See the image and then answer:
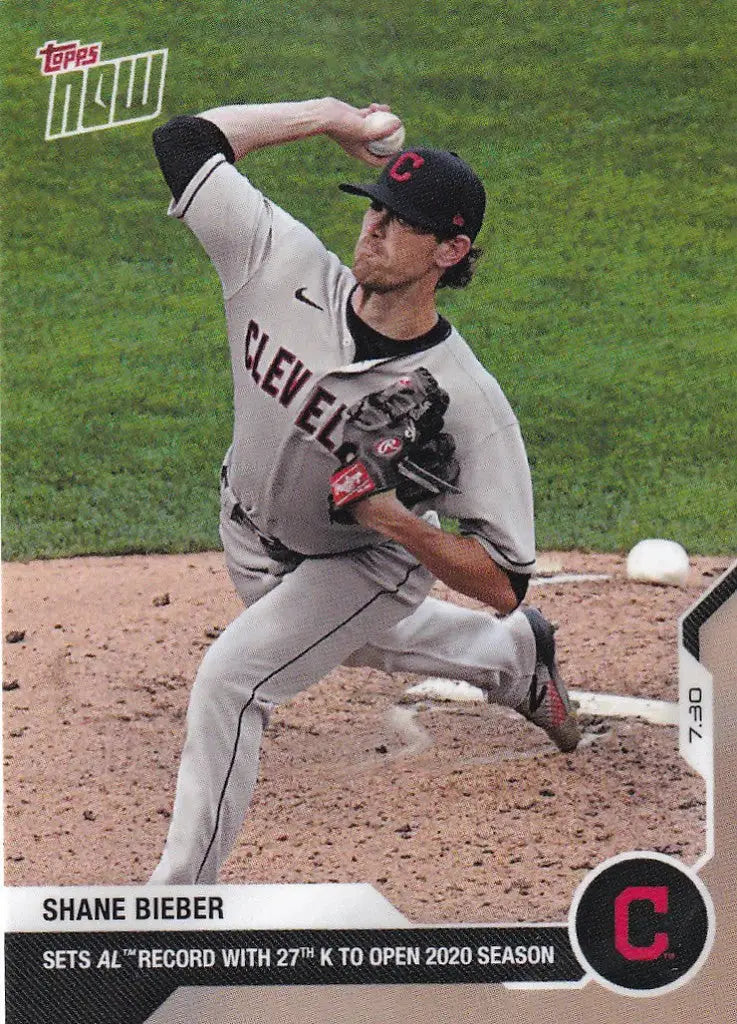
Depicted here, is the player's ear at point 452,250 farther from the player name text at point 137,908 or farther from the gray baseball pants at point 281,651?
the player name text at point 137,908

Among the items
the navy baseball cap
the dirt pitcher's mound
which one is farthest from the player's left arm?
the navy baseball cap

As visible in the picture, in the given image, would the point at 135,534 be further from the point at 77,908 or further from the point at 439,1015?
the point at 439,1015

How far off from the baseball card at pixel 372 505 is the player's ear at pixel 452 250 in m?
0.01

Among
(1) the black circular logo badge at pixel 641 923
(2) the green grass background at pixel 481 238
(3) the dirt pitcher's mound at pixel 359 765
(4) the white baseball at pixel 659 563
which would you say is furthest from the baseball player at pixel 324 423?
(1) the black circular logo badge at pixel 641 923

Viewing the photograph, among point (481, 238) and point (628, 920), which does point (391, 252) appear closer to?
point (481, 238)

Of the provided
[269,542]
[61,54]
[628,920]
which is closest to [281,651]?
[269,542]

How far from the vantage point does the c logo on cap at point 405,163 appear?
15.6 ft

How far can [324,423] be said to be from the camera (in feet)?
15.8

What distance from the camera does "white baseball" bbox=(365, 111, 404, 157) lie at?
494cm

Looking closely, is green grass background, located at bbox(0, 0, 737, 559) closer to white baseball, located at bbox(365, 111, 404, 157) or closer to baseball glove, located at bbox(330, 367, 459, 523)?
white baseball, located at bbox(365, 111, 404, 157)

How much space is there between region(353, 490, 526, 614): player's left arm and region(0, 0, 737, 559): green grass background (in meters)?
0.55

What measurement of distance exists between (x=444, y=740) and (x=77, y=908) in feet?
4.14

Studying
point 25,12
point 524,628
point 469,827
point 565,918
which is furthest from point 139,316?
point 565,918

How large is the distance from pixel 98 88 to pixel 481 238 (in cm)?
127
